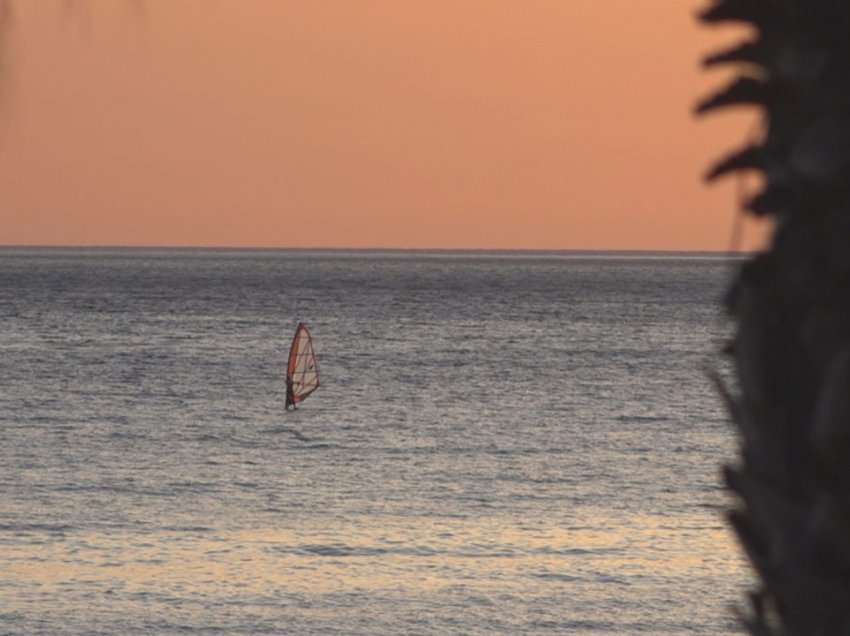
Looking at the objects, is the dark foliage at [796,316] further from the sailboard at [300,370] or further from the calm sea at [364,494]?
the sailboard at [300,370]

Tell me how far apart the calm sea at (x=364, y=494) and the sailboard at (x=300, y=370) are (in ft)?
3.28

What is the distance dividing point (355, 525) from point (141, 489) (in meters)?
9.17

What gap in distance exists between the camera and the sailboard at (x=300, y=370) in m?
72.4

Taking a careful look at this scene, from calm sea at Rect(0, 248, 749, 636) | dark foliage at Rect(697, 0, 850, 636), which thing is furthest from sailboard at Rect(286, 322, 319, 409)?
dark foliage at Rect(697, 0, 850, 636)

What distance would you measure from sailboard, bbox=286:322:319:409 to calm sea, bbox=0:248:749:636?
999 millimetres

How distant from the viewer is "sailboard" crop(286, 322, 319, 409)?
72.4m

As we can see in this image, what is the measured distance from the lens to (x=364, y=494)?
44.9 meters

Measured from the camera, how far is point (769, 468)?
9.43 ft

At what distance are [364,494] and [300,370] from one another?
3271 centimetres

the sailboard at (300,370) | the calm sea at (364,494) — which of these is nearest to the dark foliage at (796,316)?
the calm sea at (364,494)

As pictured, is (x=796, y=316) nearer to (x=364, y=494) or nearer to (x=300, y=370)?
(x=364, y=494)

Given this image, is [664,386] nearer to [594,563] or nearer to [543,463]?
[543,463]

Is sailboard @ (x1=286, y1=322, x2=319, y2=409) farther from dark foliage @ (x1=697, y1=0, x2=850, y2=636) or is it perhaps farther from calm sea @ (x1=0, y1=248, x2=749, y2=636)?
dark foliage @ (x1=697, y1=0, x2=850, y2=636)

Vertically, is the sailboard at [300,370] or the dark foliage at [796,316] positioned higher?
the dark foliage at [796,316]
